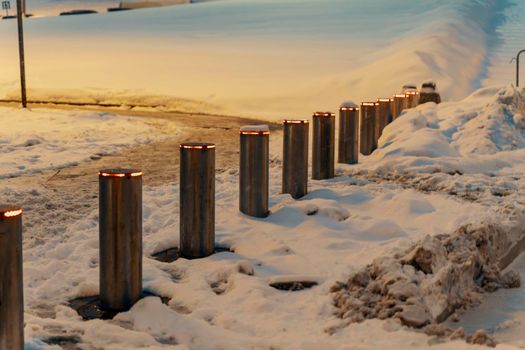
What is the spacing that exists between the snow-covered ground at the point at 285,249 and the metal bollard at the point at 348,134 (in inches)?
11.1

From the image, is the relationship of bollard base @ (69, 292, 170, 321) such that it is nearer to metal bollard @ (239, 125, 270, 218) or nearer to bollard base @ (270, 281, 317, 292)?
bollard base @ (270, 281, 317, 292)

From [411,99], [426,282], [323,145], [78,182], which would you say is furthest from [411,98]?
[426,282]

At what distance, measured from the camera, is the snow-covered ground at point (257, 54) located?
1059 inches

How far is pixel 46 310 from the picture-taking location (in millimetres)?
5320

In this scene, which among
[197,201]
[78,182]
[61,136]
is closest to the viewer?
[197,201]

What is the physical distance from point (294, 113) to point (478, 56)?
761 inches

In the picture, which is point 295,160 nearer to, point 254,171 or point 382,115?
point 254,171

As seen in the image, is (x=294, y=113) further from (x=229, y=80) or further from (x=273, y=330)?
(x=273, y=330)

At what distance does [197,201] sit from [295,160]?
2.46 m

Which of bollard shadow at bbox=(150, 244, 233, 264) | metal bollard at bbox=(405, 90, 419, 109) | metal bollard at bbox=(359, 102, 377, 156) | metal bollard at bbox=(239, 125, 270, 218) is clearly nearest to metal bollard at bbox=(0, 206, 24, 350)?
bollard shadow at bbox=(150, 244, 233, 264)

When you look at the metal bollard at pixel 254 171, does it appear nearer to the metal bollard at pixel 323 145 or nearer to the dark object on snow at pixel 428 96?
the metal bollard at pixel 323 145

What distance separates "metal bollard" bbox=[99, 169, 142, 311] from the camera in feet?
17.7

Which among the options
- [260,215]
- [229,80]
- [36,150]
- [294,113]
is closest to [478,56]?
[229,80]

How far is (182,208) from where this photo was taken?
668cm
